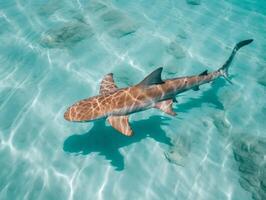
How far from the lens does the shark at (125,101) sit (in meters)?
6.86

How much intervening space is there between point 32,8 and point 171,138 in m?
9.48

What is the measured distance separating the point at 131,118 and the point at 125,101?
6.12ft

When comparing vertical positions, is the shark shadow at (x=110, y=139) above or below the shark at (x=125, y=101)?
below

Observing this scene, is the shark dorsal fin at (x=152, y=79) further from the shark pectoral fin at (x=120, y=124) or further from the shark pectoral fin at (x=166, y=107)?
the shark pectoral fin at (x=120, y=124)

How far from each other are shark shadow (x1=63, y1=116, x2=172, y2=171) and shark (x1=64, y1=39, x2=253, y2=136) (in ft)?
3.98

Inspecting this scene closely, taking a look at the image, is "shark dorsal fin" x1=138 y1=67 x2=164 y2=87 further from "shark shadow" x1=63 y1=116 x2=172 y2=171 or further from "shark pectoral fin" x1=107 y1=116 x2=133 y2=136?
"shark shadow" x1=63 y1=116 x2=172 y2=171

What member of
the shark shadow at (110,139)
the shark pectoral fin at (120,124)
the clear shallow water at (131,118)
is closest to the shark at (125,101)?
the shark pectoral fin at (120,124)

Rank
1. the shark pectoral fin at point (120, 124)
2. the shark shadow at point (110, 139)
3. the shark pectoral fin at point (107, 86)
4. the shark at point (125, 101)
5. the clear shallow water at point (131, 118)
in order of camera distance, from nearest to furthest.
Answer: the shark at point (125, 101) < the shark pectoral fin at point (120, 124) < the clear shallow water at point (131, 118) < the shark pectoral fin at point (107, 86) < the shark shadow at point (110, 139)

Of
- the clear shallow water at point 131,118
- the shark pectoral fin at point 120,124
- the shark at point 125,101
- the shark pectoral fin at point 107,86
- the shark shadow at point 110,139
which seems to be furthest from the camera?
the shark shadow at point 110,139

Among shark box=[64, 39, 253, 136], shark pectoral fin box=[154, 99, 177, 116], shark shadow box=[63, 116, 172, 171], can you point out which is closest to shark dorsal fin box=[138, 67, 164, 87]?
shark box=[64, 39, 253, 136]

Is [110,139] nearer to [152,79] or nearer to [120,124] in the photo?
[120,124]

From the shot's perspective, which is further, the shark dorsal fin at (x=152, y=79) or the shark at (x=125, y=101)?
the shark dorsal fin at (x=152, y=79)

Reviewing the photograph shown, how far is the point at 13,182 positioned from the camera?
7434 millimetres

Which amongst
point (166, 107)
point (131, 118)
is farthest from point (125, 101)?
point (131, 118)
